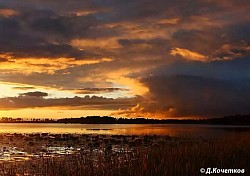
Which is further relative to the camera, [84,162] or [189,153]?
[189,153]

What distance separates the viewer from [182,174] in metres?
14.1

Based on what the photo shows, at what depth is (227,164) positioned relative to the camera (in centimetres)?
1606

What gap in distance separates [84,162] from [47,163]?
144cm

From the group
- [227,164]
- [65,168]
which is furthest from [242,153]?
[65,168]

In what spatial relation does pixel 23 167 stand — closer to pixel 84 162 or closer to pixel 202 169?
pixel 84 162

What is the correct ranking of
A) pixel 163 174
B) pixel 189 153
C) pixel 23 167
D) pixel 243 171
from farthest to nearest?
pixel 23 167 → pixel 189 153 → pixel 243 171 → pixel 163 174

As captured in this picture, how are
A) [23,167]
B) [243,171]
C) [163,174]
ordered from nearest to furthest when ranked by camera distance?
1. [163,174]
2. [243,171]
3. [23,167]

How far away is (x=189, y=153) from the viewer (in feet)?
57.2

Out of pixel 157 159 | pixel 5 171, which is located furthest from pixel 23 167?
pixel 157 159

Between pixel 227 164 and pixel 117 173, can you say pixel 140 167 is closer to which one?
pixel 117 173

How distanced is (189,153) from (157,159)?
61.8 inches

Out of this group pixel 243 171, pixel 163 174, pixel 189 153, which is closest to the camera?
pixel 163 174

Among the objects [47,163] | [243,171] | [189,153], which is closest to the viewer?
[243,171]

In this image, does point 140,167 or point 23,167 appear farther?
point 23,167
